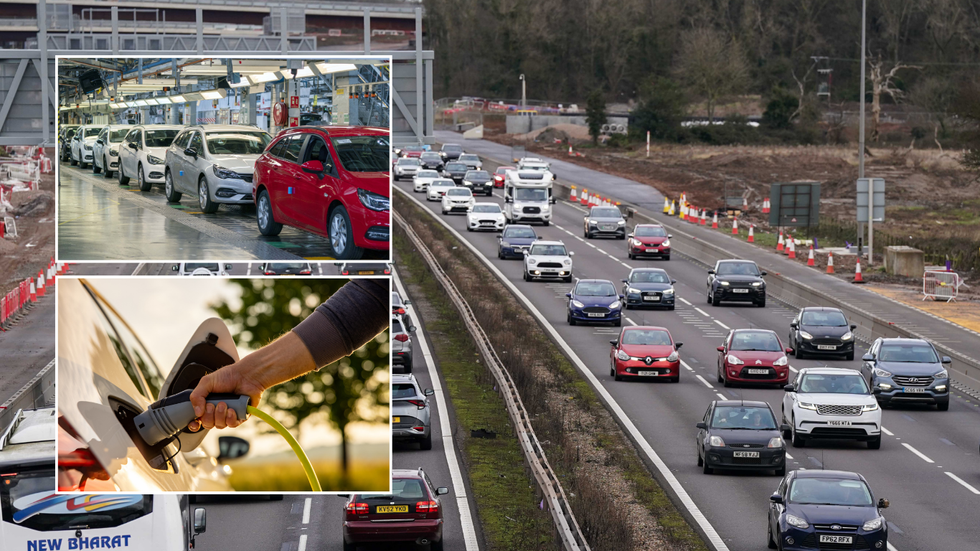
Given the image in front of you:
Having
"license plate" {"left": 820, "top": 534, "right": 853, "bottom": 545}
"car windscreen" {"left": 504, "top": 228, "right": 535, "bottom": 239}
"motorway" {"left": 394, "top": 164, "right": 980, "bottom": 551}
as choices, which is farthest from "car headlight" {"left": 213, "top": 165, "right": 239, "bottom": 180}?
"car windscreen" {"left": 504, "top": 228, "right": 535, "bottom": 239}

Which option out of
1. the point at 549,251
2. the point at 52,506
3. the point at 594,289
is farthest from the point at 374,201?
the point at 549,251

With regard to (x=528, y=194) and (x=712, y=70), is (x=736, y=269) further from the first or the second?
(x=712, y=70)

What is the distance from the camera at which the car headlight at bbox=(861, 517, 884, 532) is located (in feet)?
70.3

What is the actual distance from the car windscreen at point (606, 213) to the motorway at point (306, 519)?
3814 cm

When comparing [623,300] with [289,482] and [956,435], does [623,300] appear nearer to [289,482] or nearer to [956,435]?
[956,435]

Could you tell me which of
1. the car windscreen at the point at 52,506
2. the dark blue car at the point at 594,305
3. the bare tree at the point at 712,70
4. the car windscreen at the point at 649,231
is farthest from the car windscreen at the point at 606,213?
the bare tree at the point at 712,70

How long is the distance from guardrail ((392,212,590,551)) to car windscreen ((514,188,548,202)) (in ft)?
49.1

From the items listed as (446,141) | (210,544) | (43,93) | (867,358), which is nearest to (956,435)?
(867,358)

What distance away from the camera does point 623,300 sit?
1969 inches

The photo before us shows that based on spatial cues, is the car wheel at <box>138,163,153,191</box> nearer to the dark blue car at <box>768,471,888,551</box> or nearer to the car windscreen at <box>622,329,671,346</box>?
the dark blue car at <box>768,471,888,551</box>

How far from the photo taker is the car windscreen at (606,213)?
67938mm

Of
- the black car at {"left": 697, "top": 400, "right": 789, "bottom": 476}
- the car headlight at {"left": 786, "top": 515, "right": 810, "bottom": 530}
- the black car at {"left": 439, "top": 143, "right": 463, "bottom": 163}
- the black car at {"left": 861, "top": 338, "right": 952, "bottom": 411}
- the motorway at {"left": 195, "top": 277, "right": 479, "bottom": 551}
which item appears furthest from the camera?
the black car at {"left": 439, "top": 143, "right": 463, "bottom": 163}

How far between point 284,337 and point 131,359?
1.32m

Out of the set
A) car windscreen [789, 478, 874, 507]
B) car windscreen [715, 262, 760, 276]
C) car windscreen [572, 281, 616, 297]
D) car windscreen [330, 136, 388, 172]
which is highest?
car windscreen [330, 136, 388, 172]
